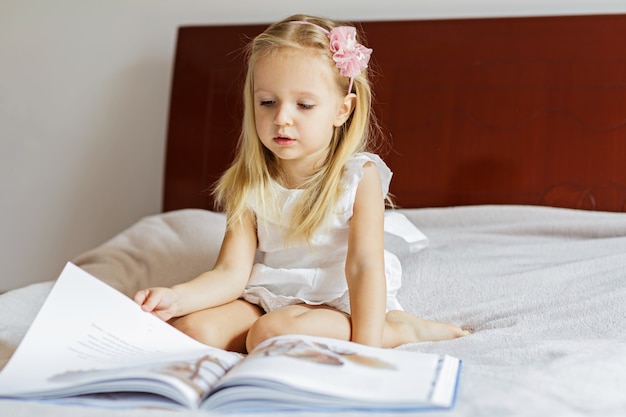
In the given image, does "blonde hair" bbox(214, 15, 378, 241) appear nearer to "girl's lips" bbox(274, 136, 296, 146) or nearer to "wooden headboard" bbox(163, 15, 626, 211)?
"girl's lips" bbox(274, 136, 296, 146)

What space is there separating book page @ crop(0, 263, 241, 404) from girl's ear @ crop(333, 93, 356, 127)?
0.50 meters

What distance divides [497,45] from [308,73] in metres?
0.98

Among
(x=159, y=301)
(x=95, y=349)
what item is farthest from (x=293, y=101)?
(x=95, y=349)

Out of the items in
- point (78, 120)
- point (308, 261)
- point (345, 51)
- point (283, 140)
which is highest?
point (345, 51)

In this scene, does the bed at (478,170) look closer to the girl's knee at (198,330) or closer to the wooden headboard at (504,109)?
the wooden headboard at (504,109)

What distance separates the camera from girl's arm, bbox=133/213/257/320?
52.4 inches

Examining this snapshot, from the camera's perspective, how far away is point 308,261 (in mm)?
1503

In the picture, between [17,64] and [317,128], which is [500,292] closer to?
[317,128]

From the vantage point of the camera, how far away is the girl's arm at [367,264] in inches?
51.7

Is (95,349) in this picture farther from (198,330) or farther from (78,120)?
(78,120)

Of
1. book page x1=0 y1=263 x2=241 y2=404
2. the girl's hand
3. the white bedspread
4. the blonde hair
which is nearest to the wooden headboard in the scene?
the white bedspread

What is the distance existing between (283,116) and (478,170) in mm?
926

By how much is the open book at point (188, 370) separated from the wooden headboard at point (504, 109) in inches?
46.1

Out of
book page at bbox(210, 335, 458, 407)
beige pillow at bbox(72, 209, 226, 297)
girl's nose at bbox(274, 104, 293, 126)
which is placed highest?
girl's nose at bbox(274, 104, 293, 126)
